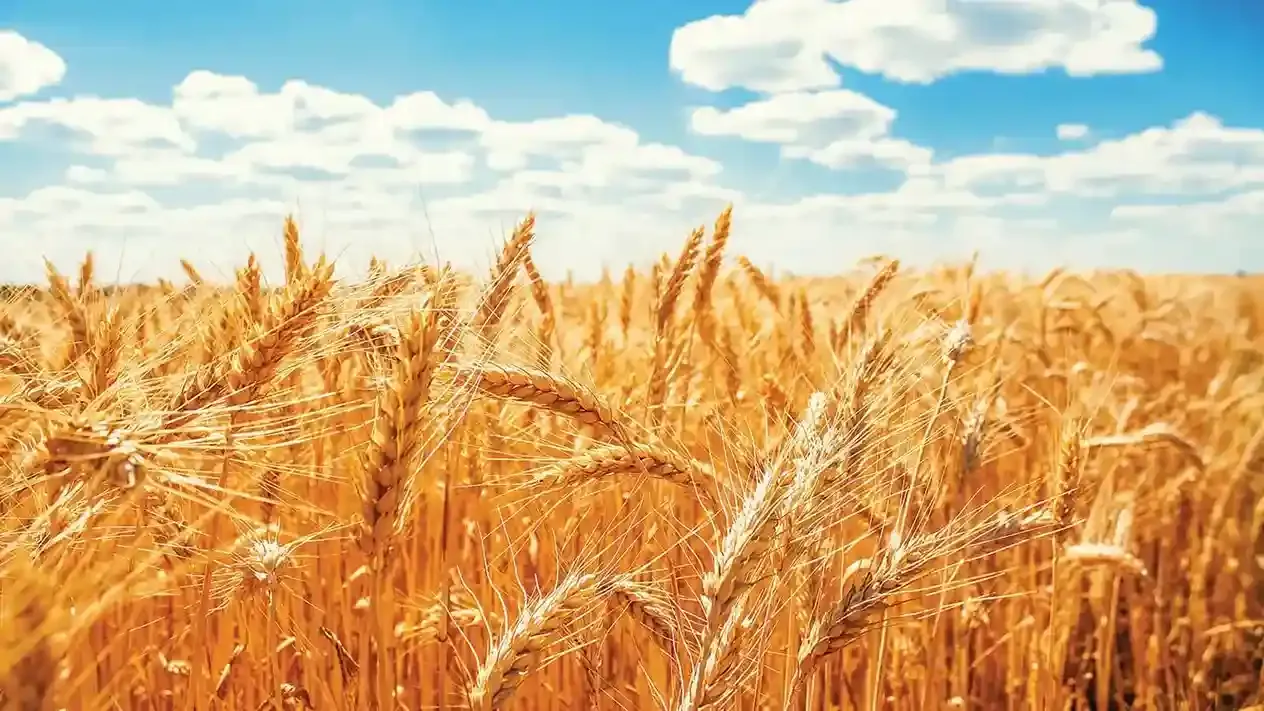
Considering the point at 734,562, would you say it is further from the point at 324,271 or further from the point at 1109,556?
the point at 1109,556

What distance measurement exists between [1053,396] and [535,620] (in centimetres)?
361

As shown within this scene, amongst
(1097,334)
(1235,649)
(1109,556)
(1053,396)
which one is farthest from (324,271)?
(1097,334)

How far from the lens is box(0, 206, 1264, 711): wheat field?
108cm

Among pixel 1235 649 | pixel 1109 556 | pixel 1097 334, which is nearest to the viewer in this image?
pixel 1109 556

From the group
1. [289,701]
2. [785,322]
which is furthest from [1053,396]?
[289,701]

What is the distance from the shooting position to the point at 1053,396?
13.5 ft

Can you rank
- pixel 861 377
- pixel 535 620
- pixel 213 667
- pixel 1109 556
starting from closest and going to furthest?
pixel 535 620
pixel 861 377
pixel 213 667
pixel 1109 556

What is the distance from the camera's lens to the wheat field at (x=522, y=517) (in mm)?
1084

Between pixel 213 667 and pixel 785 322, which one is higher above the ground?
pixel 785 322

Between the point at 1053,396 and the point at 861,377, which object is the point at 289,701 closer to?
the point at 861,377

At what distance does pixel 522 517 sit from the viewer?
2.30 metres

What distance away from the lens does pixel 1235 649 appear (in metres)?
3.14

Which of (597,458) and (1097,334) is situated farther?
(1097,334)

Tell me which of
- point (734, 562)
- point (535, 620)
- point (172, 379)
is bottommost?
point (535, 620)
